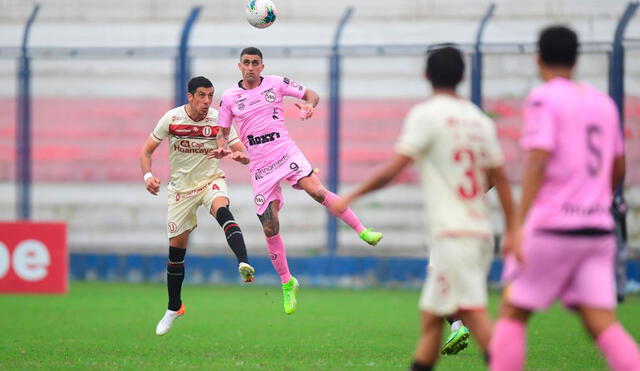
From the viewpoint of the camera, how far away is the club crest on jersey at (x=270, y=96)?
11.6 metres

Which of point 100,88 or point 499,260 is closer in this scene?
point 499,260

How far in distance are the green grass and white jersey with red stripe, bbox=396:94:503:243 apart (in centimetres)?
305

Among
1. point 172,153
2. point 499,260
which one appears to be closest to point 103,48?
point 499,260

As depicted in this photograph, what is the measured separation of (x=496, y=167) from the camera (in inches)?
251

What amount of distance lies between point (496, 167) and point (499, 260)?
39.6ft

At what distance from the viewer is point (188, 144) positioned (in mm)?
11688

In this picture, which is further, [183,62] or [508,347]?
[183,62]

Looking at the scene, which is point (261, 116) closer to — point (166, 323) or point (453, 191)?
point (166, 323)

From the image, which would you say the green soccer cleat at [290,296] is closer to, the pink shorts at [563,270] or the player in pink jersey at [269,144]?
the player in pink jersey at [269,144]

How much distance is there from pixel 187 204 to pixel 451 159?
578 cm

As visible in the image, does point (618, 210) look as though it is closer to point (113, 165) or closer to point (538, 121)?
point (113, 165)

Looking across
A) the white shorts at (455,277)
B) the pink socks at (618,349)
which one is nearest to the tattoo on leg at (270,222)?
the white shorts at (455,277)

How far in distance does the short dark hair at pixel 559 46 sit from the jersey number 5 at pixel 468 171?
616 mm

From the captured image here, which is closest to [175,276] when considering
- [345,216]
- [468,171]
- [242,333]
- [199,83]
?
[242,333]
